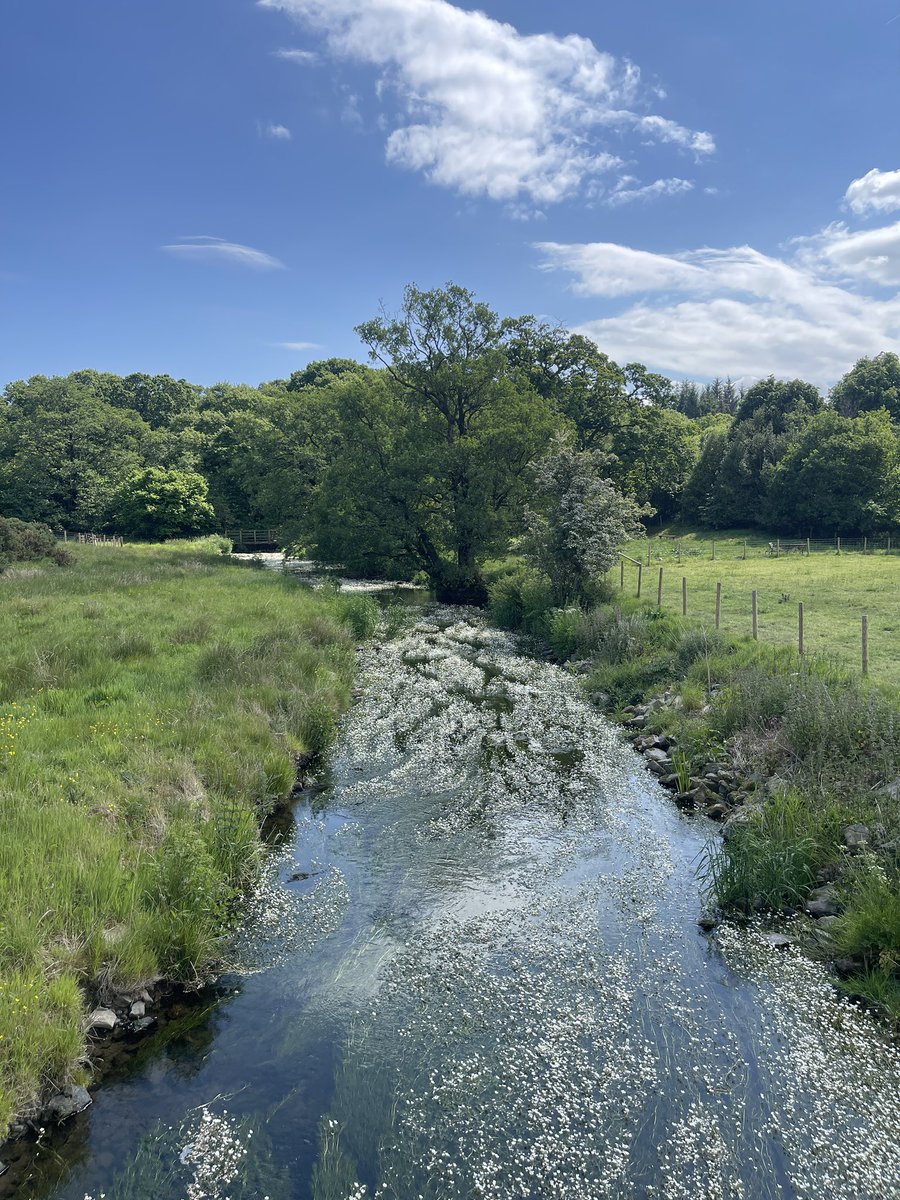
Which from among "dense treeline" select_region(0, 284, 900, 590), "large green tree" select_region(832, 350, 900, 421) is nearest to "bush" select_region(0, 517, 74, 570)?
"dense treeline" select_region(0, 284, 900, 590)

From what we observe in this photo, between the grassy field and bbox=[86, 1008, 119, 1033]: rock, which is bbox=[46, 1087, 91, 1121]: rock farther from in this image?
the grassy field

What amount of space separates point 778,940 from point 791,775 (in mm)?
3610

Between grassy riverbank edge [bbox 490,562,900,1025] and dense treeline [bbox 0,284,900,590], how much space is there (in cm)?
1553

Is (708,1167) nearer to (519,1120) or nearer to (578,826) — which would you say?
(519,1120)

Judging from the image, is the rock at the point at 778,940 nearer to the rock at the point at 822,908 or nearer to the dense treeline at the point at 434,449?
the rock at the point at 822,908

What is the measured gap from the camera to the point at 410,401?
42.1m

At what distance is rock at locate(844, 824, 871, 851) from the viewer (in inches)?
384

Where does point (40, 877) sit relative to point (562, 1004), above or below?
above

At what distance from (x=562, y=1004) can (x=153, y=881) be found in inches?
199

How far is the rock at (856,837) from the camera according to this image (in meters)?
9.77

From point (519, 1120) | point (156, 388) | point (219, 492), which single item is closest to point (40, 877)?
point (519, 1120)

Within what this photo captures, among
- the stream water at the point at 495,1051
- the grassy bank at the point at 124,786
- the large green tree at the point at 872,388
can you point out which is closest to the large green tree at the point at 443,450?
the grassy bank at the point at 124,786

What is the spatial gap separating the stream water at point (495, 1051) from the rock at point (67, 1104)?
0.14m

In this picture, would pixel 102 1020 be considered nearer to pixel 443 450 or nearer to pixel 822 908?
pixel 822 908
